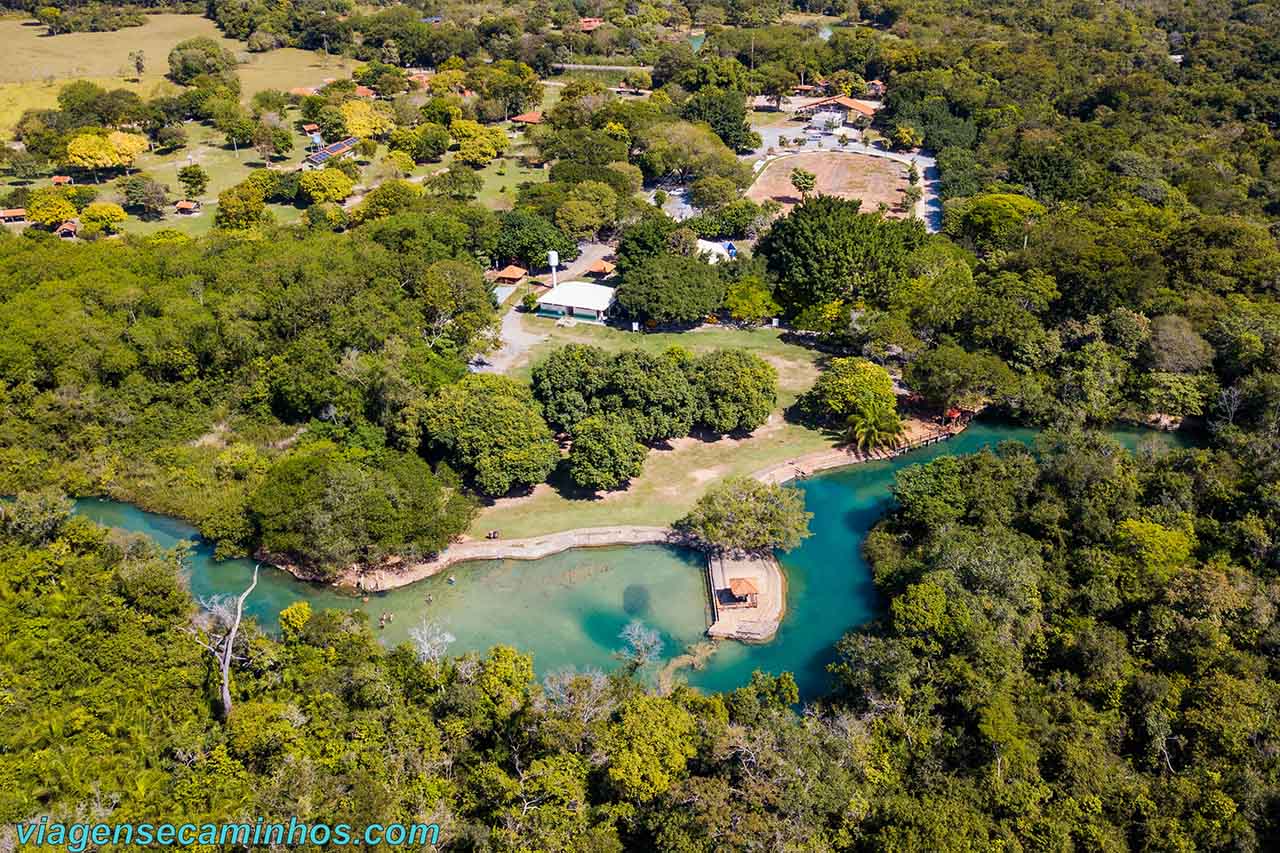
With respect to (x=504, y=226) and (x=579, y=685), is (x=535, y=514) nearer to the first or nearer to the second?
(x=579, y=685)

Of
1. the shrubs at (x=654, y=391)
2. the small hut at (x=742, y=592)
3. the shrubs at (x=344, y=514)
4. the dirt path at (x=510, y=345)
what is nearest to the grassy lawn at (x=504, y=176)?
the dirt path at (x=510, y=345)

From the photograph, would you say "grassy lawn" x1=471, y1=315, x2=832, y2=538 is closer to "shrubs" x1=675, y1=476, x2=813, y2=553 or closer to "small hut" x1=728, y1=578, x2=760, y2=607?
"shrubs" x1=675, y1=476, x2=813, y2=553

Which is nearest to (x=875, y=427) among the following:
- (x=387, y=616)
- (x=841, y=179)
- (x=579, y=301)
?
(x=579, y=301)

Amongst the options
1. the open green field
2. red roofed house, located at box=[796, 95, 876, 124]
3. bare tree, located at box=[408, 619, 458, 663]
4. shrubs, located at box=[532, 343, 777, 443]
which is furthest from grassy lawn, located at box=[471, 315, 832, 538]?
the open green field

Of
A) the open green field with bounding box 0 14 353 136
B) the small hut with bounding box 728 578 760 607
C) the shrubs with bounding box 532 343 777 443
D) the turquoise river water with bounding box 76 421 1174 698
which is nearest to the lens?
the turquoise river water with bounding box 76 421 1174 698

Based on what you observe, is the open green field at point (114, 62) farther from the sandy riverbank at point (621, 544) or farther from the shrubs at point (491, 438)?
the sandy riverbank at point (621, 544)

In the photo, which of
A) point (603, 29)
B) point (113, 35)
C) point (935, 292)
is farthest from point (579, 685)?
point (113, 35)
